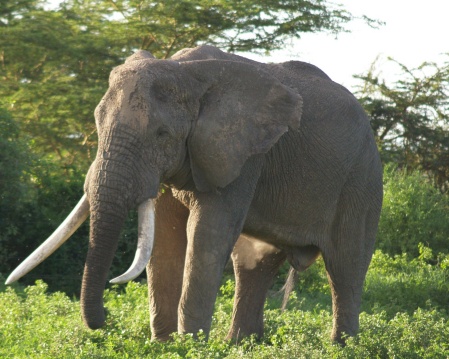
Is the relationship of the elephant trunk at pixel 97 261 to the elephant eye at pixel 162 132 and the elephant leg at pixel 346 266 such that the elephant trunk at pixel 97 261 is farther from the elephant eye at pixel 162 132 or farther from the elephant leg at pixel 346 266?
the elephant leg at pixel 346 266

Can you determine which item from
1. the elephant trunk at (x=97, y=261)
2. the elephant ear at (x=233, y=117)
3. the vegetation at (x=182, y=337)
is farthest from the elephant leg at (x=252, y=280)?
the elephant trunk at (x=97, y=261)

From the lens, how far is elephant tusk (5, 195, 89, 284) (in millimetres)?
6320

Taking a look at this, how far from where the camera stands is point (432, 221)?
1438 centimetres

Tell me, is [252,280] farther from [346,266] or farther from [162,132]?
[162,132]

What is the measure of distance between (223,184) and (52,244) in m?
1.19

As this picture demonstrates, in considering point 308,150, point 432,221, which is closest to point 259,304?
point 308,150

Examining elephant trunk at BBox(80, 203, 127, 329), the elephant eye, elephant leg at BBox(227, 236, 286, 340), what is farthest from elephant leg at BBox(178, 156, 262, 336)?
elephant leg at BBox(227, 236, 286, 340)

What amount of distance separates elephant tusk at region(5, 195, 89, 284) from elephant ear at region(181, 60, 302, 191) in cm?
78

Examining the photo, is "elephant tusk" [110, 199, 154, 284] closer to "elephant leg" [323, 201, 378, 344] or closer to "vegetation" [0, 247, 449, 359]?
"vegetation" [0, 247, 449, 359]

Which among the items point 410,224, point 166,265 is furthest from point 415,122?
point 166,265

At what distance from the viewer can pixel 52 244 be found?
6.49m

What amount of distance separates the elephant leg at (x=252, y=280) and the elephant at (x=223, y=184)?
0.01 metres

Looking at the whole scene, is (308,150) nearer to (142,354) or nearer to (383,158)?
(142,354)

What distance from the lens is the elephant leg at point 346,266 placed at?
8211mm
